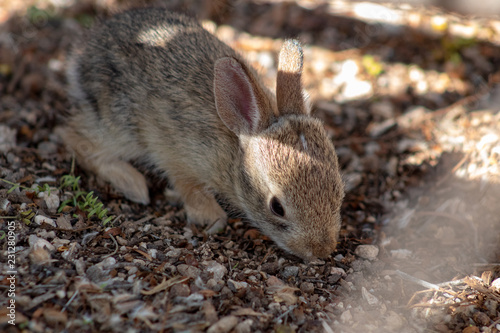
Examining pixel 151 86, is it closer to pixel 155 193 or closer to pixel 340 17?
pixel 155 193

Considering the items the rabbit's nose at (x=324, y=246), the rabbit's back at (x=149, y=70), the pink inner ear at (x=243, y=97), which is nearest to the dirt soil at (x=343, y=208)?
the rabbit's nose at (x=324, y=246)

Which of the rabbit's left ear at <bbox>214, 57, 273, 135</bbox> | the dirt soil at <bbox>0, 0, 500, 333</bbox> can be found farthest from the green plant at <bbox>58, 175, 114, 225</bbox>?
the rabbit's left ear at <bbox>214, 57, 273, 135</bbox>

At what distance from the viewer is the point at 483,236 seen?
4.47 m

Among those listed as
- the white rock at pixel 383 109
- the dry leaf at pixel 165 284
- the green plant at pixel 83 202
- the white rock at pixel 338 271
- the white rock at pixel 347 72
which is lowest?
the white rock at pixel 338 271

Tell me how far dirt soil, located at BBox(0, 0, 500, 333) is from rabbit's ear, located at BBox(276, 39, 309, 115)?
134cm

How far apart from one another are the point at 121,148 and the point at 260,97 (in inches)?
81.7

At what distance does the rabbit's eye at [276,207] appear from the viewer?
397 cm

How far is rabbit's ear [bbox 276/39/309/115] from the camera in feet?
14.2

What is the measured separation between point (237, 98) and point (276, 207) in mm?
1134

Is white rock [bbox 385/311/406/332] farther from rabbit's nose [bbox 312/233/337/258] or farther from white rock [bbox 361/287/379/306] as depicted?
rabbit's nose [bbox 312/233/337/258]

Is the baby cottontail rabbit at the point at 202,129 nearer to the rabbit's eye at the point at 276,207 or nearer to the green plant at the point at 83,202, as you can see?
the rabbit's eye at the point at 276,207

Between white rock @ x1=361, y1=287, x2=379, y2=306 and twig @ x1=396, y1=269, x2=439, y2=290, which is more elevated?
twig @ x1=396, y1=269, x2=439, y2=290

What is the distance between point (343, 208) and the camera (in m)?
5.15

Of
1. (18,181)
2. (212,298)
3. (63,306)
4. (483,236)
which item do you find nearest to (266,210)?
(212,298)
